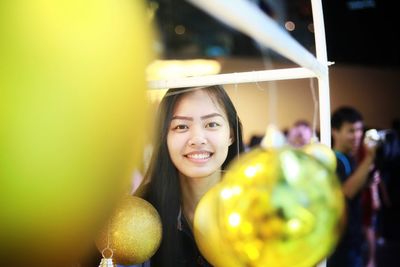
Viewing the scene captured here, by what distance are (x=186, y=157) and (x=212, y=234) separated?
28 cm

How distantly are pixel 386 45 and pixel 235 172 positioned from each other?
4.43m

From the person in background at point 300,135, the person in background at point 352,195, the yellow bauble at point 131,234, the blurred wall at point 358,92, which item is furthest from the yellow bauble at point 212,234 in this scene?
the blurred wall at point 358,92

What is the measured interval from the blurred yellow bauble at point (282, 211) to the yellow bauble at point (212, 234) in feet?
0.09

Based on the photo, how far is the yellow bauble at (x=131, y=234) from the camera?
2.89 feet

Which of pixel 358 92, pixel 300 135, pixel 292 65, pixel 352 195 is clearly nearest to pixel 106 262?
pixel 352 195

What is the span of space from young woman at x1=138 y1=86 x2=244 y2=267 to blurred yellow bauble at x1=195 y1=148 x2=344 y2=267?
0.29m

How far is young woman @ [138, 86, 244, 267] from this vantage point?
101cm

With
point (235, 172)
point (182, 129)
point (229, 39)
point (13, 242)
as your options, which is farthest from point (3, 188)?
point (229, 39)

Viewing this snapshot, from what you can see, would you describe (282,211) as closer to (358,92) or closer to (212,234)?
(212,234)

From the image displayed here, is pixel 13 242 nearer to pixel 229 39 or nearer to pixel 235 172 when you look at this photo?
pixel 235 172

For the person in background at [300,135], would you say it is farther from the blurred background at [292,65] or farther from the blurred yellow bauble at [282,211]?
the blurred yellow bauble at [282,211]

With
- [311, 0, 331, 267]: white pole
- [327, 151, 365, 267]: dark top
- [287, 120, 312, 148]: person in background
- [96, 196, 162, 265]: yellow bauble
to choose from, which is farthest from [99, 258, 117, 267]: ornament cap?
[287, 120, 312, 148]: person in background

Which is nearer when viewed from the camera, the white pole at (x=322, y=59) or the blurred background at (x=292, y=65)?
the white pole at (x=322, y=59)

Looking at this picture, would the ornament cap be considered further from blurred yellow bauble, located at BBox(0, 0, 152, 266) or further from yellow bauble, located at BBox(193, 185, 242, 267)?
A: blurred yellow bauble, located at BBox(0, 0, 152, 266)
